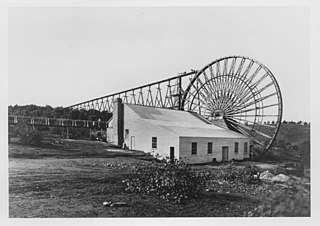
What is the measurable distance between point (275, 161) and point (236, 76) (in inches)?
99.1

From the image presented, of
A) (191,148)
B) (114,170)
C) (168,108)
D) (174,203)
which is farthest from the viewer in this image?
(168,108)

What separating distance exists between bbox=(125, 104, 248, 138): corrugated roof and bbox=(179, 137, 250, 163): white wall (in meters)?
0.13

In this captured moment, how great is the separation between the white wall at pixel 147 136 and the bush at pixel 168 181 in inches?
26.8

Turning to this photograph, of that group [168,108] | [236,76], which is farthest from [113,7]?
[236,76]

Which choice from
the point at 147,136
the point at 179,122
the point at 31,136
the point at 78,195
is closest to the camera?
the point at 78,195

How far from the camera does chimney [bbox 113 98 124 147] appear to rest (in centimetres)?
689

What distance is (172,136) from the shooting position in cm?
672

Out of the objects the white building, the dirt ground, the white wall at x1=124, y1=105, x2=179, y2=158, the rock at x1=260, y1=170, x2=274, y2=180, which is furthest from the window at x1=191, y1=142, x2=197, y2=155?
the rock at x1=260, y1=170, x2=274, y2=180

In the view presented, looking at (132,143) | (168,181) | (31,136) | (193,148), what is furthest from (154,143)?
(31,136)

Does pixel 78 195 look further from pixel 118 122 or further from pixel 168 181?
pixel 118 122

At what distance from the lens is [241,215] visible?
5.50 m

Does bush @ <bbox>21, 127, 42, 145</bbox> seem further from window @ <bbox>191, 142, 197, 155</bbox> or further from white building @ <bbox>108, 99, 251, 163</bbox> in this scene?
window @ <bbox>191, 142, 197, 155</bbox>

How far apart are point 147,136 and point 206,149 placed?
144cm

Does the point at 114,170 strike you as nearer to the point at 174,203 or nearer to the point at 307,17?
the point at 174,203
